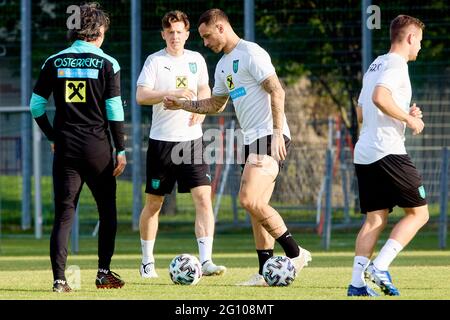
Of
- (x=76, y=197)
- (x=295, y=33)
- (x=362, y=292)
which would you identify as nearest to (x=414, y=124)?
(x=362, y=292)

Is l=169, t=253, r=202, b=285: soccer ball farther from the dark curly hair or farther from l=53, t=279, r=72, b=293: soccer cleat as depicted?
the dark curly hair

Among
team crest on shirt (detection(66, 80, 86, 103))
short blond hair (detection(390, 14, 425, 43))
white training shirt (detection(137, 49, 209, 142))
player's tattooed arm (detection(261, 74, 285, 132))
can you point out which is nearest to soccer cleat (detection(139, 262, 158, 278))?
white training shirt (detection(137, 49, 209, 142))

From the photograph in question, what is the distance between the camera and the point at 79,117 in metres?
9.62

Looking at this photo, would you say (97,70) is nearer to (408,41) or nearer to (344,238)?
A: (408,41)

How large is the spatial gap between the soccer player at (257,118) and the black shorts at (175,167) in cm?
120

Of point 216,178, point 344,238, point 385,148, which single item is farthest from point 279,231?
point 216,178

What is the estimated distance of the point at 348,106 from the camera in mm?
22516

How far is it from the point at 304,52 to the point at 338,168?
2160 millimetres

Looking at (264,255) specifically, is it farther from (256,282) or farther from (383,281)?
(383,281)

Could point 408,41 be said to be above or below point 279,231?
above

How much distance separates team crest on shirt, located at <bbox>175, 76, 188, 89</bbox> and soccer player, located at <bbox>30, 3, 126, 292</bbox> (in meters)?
2.09

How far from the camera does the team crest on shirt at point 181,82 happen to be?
1177 centimetres

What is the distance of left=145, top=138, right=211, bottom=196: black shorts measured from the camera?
11703 millimetres

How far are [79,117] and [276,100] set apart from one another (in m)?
1.64
